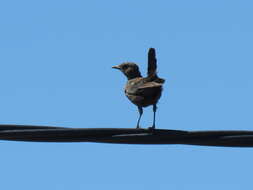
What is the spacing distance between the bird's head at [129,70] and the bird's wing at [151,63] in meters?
2.50

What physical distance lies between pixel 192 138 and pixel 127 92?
4.58 meters

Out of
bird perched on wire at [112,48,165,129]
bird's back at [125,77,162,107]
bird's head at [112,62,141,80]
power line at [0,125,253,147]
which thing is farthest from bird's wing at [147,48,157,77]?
power line at [0,125,253,147]

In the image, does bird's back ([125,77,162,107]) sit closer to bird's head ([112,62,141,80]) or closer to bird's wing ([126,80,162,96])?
bird's wing ([126,80,162,96])

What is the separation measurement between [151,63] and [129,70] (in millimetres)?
2883

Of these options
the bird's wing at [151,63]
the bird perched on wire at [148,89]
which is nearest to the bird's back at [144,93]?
the bird perched on wire at [148,89]

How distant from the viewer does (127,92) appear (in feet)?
37.2

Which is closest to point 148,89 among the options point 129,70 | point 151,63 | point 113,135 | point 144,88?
point 144,88

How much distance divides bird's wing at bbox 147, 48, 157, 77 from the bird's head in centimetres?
250

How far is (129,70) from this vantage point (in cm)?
1390

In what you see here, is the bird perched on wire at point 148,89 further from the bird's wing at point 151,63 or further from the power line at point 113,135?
the power line at point 113,135

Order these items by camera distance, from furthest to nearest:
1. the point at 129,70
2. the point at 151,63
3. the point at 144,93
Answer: the point at 129,70
the point at 151,63
the point at 144,93

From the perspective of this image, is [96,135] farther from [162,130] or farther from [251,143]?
[251,143]

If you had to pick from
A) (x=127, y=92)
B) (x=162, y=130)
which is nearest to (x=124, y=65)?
(x=127, y=92)

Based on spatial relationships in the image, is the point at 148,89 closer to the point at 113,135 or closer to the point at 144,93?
the point at 144,93
